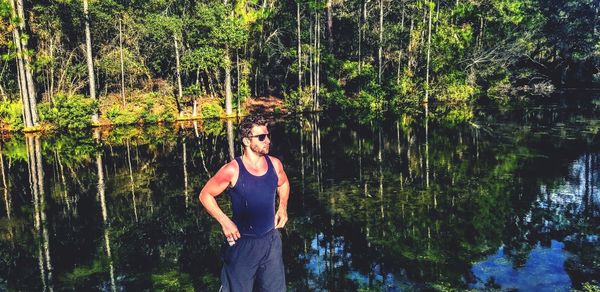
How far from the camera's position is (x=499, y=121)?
25.2 m

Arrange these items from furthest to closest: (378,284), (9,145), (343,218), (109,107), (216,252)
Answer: (109,107)
(9,145)
(343,218)
(216,252)
(378,284)

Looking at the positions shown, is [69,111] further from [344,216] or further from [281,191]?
[281,191]

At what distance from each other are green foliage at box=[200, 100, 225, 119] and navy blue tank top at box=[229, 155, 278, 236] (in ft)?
95.9

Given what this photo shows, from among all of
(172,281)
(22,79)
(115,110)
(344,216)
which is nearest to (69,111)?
(115,110)

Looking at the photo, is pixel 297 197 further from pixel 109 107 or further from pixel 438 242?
pixel 109 107

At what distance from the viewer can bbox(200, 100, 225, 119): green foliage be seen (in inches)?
1284

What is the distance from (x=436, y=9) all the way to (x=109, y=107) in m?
29.5

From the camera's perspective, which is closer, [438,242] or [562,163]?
[438,242]

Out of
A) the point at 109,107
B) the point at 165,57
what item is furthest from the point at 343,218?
the point at 165,57

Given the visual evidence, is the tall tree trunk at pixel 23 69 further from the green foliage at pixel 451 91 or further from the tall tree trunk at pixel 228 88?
the green foliage at pixel 451 91

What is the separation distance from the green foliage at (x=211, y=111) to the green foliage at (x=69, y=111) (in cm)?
703

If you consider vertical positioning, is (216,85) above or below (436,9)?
below

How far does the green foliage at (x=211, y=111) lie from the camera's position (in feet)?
107

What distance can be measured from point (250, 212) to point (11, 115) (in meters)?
29.0
